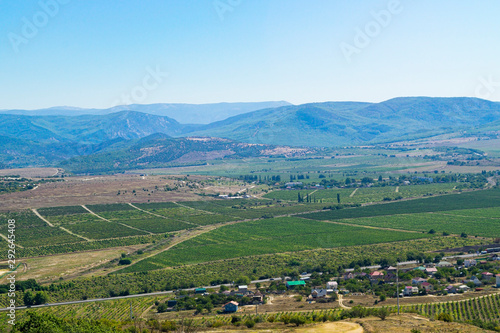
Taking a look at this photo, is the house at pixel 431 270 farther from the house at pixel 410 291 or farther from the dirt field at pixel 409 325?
the dirt field at pixel 409 325

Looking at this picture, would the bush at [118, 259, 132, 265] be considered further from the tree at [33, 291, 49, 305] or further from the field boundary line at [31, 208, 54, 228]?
the field boundary line at [31, 208, 54, 228]

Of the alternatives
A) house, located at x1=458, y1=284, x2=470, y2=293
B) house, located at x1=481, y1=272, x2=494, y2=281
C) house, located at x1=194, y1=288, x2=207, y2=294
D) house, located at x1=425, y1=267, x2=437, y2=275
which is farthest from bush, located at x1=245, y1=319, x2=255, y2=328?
house, located at x1=481, y1=272, x2=494, y2=281

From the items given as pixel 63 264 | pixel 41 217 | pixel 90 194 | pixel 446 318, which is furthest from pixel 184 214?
pixel 446 318

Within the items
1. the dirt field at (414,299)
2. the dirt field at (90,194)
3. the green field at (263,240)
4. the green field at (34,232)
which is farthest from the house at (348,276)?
the dirt field at (90,194)

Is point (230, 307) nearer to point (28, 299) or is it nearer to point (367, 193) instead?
point (28, 299)

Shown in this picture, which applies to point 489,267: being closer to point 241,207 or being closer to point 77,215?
point 241,207

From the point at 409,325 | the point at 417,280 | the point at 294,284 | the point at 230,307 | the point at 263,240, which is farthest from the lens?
the point at 263,240

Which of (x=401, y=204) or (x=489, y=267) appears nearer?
(x=489, y=267)

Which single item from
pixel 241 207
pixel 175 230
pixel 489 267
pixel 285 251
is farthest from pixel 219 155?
pixel 489 267

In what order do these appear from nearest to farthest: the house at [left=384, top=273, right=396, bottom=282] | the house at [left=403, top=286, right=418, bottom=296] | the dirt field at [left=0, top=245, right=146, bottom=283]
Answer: the house at [left=403, top=286, right=418, bottom=296]
the house at [left=384, top=273, right=396, bottom=282]
the dirt field at [left=0, top=245, right=146, bottom=283]
